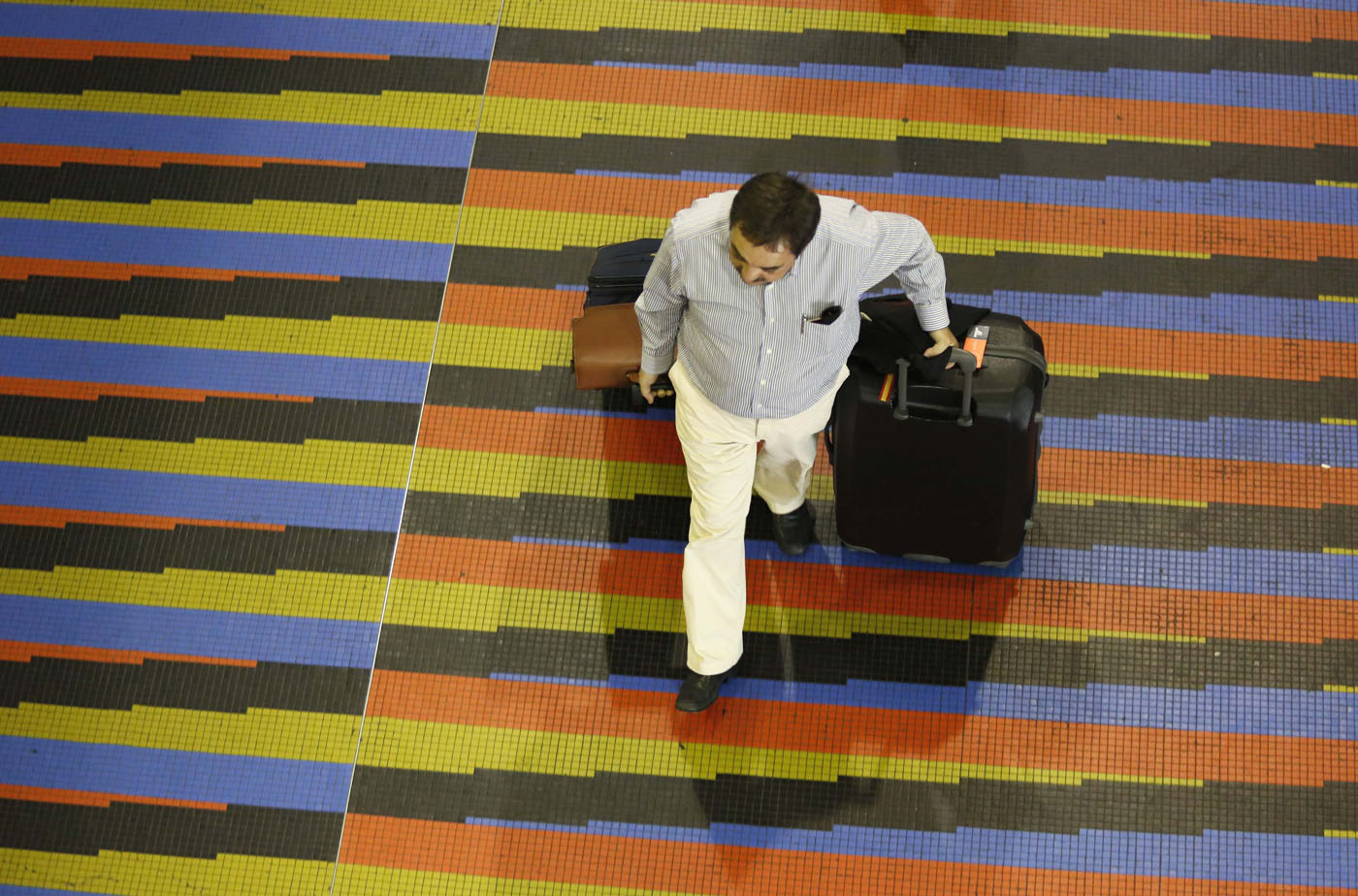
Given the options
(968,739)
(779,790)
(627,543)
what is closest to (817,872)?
(779,790)

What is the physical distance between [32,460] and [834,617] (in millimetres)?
3307

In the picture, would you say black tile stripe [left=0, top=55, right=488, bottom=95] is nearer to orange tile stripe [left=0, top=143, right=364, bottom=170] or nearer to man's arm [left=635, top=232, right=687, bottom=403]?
orange tile stripe [left=0, top=143, right=364, bottom=170]

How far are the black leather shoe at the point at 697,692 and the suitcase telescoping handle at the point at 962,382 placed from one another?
119 cm

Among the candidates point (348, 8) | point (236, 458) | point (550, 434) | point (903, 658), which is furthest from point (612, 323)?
point (348, 8)

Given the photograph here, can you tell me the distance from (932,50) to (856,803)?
121 inches

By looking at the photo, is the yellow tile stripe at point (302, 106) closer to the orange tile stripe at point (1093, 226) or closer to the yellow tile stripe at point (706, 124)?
the yellow tile stripe at point (706, 124)

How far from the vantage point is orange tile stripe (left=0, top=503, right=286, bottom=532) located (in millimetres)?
4086

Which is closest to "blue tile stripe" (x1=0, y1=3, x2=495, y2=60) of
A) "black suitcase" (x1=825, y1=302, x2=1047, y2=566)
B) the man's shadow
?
the man's shadow

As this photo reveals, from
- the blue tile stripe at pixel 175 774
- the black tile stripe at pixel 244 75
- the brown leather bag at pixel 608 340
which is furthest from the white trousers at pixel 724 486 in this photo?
the black tile stripe at pixel 244 75

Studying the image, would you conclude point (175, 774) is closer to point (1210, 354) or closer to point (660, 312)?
point (660, 312)

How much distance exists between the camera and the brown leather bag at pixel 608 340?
3.56m

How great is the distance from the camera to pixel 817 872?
143 inches

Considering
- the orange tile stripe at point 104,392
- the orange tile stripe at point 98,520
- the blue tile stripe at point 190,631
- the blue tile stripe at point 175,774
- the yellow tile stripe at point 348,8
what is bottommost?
the blue tile stripe at point 175,774

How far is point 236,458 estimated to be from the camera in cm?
416
